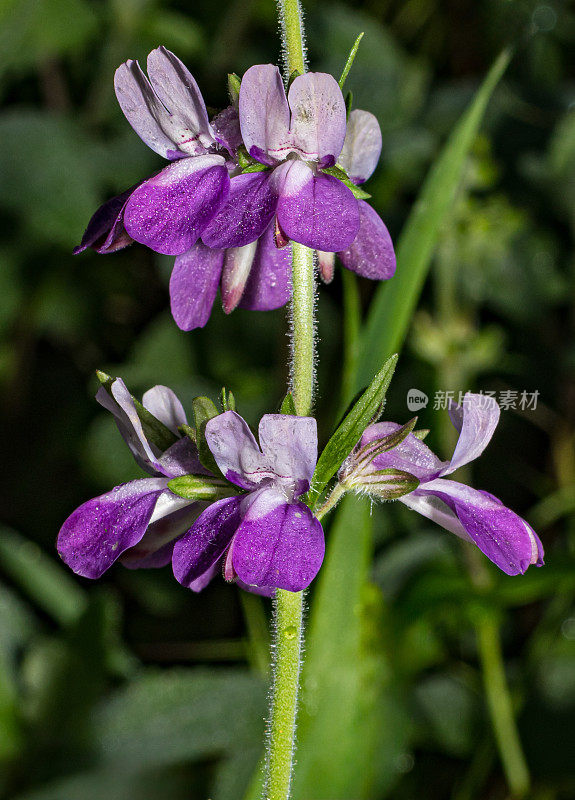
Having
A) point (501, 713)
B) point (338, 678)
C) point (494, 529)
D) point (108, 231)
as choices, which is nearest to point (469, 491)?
point (494, 529)

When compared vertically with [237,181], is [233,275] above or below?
below

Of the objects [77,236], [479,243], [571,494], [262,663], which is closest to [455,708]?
[262,663]

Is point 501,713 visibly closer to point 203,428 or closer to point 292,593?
point 292,593

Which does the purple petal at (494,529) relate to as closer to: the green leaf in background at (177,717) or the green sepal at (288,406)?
the green sepal at (288,406)

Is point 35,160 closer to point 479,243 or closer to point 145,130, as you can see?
point 479,243

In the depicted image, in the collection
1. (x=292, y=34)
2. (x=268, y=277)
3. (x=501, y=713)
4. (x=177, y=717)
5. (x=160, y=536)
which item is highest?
(x=292, y=34)

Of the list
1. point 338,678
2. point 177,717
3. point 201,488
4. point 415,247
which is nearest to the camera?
point 201,488

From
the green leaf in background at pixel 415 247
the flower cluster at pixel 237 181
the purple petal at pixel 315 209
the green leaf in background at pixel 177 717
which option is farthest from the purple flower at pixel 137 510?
the green leaf in background at pixel 177 717
